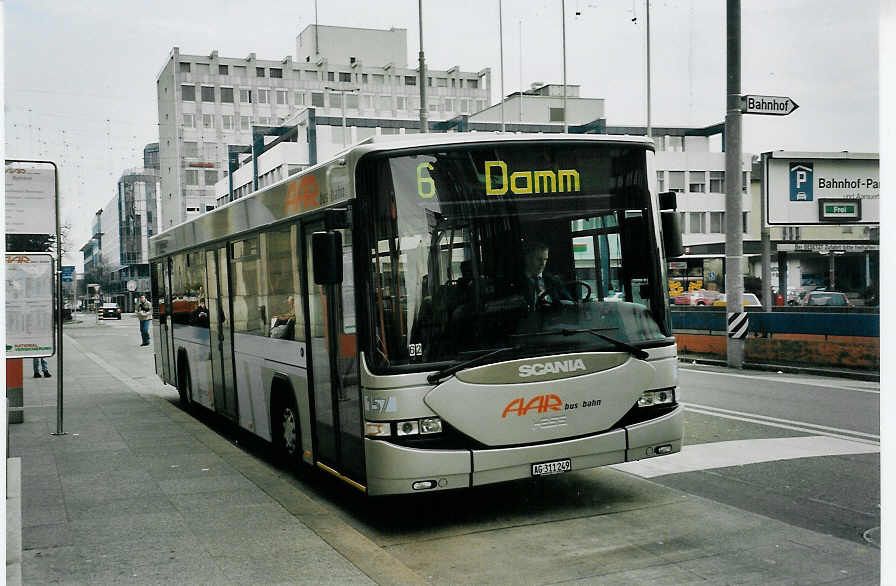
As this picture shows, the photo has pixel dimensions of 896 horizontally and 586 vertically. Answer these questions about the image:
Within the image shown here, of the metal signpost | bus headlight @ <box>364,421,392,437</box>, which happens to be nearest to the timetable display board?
the metal signpost

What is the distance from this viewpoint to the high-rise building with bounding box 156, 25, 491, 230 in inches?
4126

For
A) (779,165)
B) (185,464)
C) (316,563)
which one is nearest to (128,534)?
(316,563)

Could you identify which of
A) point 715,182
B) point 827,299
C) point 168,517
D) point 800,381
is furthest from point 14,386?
point 715,182

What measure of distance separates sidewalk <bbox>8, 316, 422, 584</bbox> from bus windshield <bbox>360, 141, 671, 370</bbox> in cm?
143

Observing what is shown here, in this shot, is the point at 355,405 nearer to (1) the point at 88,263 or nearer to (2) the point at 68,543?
(2) the point at 68,543

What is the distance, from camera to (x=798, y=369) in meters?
18.7

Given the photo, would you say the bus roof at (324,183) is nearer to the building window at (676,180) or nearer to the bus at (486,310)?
the bus at (486,310)

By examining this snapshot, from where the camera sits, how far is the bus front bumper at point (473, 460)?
22.1 ft

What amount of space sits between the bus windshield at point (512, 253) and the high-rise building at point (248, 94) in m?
98.0

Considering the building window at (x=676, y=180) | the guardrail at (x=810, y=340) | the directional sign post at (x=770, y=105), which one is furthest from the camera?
the building window at (x=676, y=180)

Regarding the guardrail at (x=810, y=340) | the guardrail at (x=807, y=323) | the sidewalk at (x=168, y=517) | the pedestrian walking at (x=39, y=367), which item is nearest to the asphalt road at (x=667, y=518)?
the sidewalk at (x=168, y=517)

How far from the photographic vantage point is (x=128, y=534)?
692cm

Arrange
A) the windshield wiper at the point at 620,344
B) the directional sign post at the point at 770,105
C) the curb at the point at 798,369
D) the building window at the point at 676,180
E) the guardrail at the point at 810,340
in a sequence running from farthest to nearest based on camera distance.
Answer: the building window at the point at 676,180
the directional sign post at the point at 770,105
the guardrail at the point at 810,340
the curb at the point at 798,369
the windshield wiper at the point at 620,344
